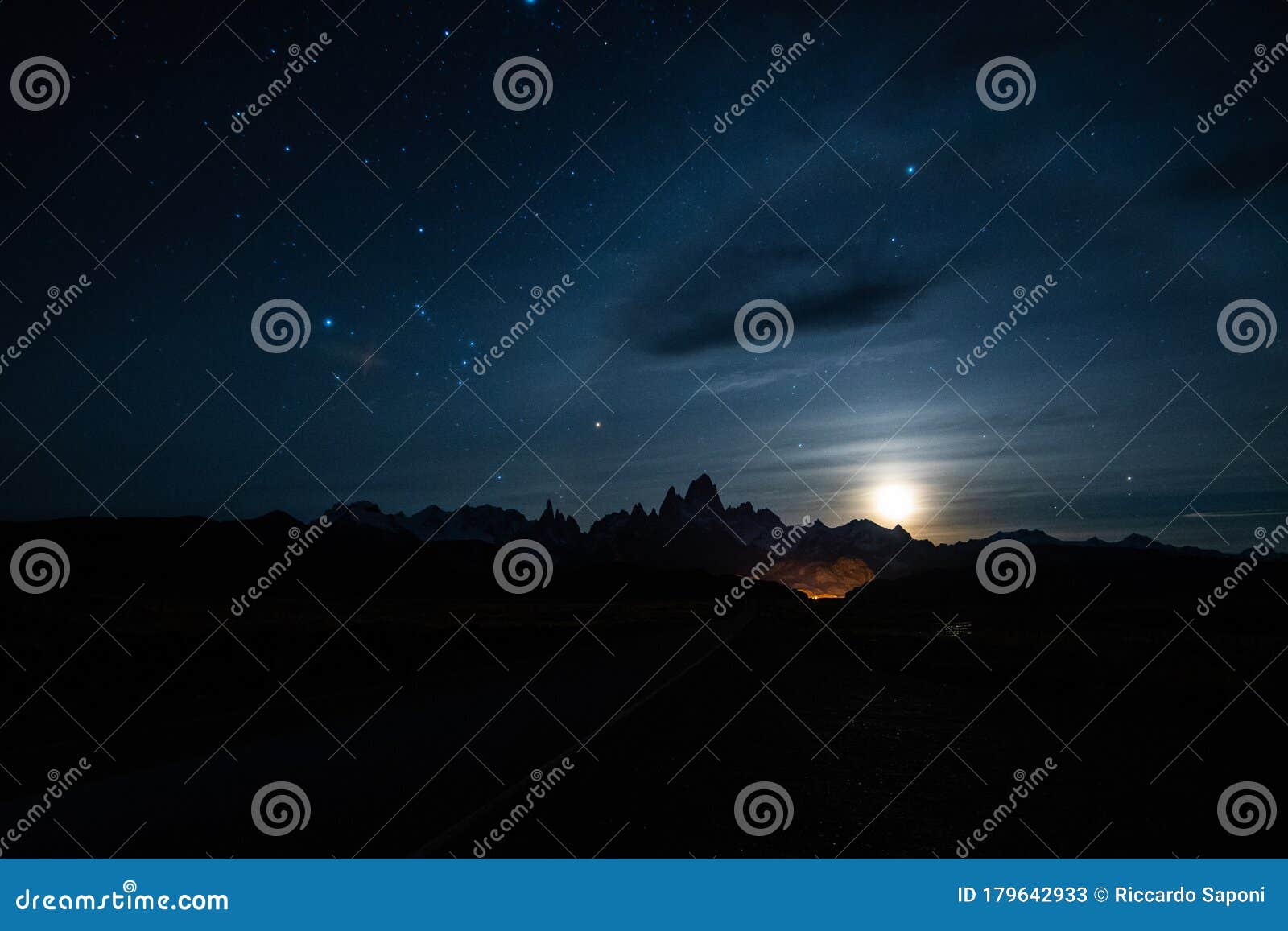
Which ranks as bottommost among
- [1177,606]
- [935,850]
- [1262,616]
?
[935,850]

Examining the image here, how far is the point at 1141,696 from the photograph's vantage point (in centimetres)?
2288

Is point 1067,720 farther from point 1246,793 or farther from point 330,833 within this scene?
point 330,833

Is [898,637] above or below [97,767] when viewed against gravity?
above

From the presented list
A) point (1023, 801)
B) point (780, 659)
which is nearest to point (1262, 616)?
point (780, 659)

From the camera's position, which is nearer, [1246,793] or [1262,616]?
[1246,793]

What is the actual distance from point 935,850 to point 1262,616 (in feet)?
495

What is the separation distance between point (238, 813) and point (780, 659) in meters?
27.0

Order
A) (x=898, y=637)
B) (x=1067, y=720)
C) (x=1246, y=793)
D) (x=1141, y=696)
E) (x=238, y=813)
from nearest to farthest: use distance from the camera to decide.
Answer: (x=238, y=813) < (x=1246, y=793) < (x=1067, y=720) < (x=1141, y=696) < (x=898, y=637)

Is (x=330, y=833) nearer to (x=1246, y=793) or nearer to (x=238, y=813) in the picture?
(x=238, y=813)

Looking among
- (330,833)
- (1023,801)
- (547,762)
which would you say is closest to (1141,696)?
(1023,801)

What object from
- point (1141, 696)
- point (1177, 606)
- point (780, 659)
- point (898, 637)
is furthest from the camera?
point (1177, 606)

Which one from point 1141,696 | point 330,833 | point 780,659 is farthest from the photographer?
point 780,659

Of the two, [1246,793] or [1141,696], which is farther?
[1141,696]

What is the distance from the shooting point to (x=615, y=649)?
33344mm
